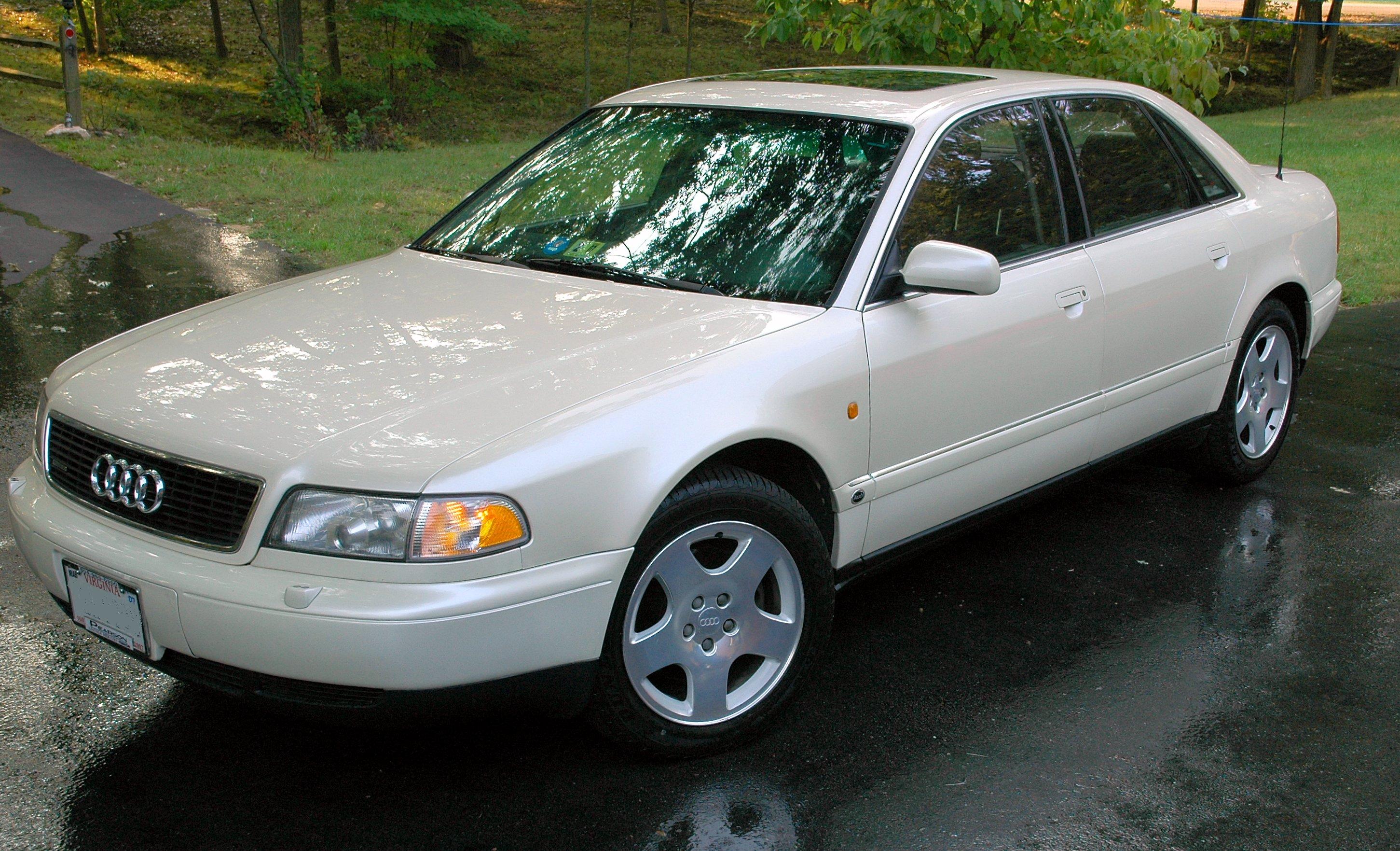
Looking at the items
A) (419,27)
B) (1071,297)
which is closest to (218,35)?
(419,27)

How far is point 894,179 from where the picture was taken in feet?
11.5

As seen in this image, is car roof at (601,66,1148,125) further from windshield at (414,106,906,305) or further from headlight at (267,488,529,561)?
headlight at (267,488,529,561)

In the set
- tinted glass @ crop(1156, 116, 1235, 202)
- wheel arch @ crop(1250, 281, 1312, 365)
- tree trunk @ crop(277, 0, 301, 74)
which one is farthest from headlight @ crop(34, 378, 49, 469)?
tree trunk @ crop(277, 0, 301, 74)

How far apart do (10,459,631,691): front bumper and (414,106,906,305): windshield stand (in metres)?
1.11

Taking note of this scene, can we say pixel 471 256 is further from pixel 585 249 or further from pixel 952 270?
pixel 952 270

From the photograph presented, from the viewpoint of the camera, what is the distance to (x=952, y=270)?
3197 millimetres

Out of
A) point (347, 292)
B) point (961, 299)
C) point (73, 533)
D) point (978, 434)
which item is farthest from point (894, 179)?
point (73, 533)

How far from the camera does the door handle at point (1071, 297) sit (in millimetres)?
3810

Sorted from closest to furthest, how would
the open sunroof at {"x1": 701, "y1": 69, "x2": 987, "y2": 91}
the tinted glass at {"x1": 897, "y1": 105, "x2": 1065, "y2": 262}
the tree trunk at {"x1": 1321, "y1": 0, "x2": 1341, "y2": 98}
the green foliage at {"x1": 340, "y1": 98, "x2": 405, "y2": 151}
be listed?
the tinted glass at {"x1": 897, "y1": 105, "x2": 1065, "y2": 262}, the open sunroof at {"x1": 701, "y1": 69, "x2": 987, "y2": 91}, the green foliage at {"x1": 340, "y1": 98, "x2": 405, "y2": 151}, the tree trunk at {"x1": 1321, "y1": 0, "x2": 1341, "y2": 98}

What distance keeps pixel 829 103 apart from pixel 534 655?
2.06m

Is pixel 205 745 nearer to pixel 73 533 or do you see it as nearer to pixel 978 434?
pixel 73 533

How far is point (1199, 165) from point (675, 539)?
2891mm

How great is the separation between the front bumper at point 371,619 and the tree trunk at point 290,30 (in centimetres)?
1879

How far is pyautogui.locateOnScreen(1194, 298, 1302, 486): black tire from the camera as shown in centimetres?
476
